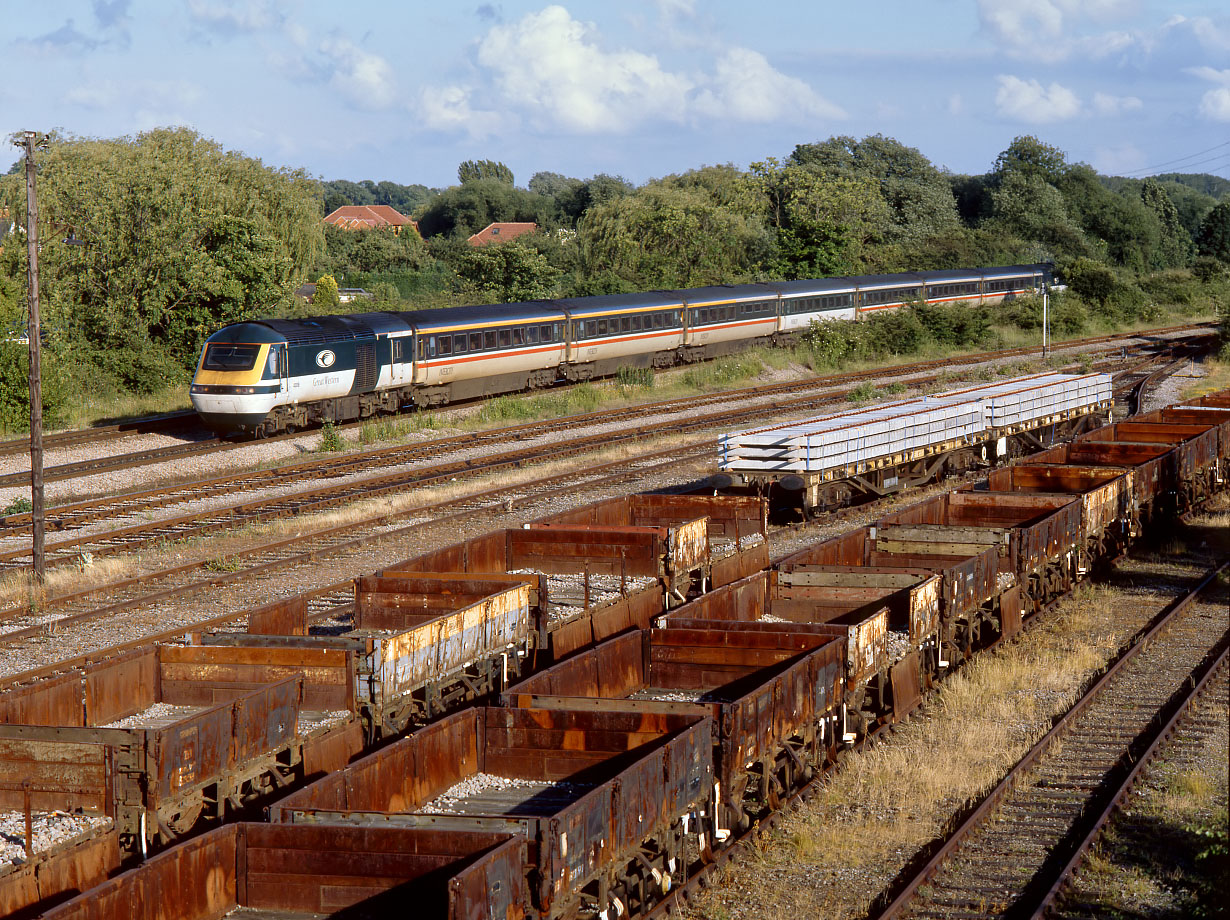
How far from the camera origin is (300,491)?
2536cm

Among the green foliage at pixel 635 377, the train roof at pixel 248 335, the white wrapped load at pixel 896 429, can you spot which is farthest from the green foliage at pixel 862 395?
the train roof at pixel 248 335

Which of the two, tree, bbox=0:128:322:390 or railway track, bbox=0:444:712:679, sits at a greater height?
tree, bbox=0:128:322:390

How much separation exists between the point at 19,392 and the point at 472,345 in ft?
39.4

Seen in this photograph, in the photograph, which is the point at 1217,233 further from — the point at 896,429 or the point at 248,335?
the point at 248,335

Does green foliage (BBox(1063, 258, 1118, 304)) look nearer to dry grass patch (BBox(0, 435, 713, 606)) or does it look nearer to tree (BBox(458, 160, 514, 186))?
dry grass patch (BBox(0, 435, 713, 606))

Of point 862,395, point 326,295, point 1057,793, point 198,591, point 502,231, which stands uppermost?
point 502,231

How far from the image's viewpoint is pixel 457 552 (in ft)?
50.4

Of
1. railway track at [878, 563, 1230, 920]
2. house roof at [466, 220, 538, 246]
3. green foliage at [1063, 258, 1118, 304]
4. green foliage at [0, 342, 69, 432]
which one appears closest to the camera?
railway track at [878, 563, 1230, 920]

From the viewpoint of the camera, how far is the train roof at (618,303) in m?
41.2

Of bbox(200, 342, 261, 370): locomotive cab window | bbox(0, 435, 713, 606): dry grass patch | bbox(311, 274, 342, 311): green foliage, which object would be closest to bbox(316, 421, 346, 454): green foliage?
bbox(200, 342, 261, 370): locomotive cab window

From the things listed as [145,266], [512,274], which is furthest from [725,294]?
[145,266]

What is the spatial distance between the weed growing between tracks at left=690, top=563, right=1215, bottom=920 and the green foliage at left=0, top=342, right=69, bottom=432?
88.9ft

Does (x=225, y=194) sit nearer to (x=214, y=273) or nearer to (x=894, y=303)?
(x=214, y=273)

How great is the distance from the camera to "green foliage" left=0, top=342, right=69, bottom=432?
34000 mm
